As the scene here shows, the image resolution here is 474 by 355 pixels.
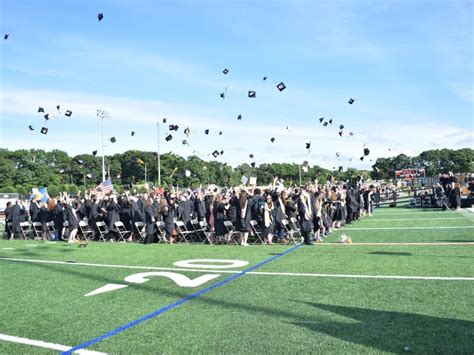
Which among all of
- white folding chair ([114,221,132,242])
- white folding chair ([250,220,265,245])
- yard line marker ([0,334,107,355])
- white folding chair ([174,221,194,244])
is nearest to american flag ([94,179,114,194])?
white folding chair ([114,221,132,242])

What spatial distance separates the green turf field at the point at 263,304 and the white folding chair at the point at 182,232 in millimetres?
3774

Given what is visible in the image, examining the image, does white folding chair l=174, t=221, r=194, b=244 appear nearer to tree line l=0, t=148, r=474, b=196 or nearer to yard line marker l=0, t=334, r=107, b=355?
yard line marker l=0, t=334, r=107, b=355

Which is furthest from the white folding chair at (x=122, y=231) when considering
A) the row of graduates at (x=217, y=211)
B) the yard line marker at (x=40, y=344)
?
the yard line marker at (x=40, y=344)

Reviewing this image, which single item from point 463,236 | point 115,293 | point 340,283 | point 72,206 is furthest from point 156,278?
point 72,206

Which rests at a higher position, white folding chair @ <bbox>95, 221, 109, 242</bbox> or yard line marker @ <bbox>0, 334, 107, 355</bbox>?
white folding chair @ <bbox>95, 221, 109, 242</bbox>

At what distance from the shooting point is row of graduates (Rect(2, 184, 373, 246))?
46.1 feet

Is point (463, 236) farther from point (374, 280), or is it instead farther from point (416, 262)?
point (374, 280)

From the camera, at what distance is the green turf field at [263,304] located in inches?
188

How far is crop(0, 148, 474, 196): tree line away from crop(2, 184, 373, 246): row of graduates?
69.2 metres

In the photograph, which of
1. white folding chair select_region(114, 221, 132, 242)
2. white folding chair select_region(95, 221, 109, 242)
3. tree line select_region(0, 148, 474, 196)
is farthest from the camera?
tree line select_region(0, 148, 474, 196)

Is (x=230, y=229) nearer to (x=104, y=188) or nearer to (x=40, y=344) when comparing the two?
(x=104, y=188)

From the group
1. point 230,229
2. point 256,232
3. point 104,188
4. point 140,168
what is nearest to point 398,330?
point 256,232

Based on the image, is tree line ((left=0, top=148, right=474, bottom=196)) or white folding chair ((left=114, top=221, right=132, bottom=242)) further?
tree line ((left=0, top=148, right=474, bottom=196))

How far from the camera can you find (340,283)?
24.2 feet
